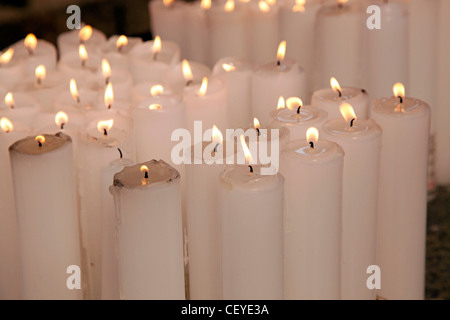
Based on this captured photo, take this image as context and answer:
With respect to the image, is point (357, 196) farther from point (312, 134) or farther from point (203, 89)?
point (203, 89)

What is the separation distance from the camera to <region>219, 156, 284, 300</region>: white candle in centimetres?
98

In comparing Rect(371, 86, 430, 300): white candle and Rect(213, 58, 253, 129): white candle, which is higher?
Rect(213, 58, 253, 129): white candle

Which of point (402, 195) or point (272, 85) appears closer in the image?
point (402, 195)

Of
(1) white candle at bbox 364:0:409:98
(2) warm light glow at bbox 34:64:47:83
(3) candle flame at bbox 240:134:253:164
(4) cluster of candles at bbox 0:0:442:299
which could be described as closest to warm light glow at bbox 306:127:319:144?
(4) cluster of candles at bbox 0:0:442:299

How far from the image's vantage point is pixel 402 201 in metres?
1.22

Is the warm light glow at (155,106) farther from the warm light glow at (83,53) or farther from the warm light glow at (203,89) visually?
the warm light glow at (83,53)

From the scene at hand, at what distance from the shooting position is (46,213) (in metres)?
1.05

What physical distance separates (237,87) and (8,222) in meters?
0.42

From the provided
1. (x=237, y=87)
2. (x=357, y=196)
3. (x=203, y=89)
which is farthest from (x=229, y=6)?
(x=357, y=196)

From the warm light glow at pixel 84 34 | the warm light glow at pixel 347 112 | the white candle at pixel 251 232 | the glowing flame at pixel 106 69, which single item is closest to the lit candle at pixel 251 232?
the white candle at pixel 251 232

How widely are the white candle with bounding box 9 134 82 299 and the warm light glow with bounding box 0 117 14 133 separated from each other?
0.12 metres

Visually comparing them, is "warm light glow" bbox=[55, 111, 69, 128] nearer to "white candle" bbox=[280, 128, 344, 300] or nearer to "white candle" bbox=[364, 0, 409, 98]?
"white candle" bbox=[280, 128, 344, 300]

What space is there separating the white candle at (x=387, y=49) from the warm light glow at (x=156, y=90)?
15.8 inches

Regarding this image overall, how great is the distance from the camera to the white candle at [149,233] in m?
0.95
